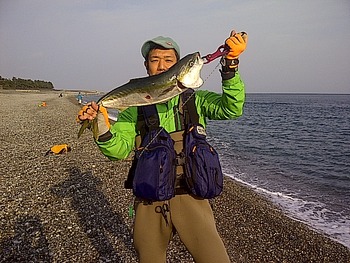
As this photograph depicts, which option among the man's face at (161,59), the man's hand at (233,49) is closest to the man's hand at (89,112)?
the man's face at (161,59)

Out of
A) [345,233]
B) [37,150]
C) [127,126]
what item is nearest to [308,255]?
[345,233]

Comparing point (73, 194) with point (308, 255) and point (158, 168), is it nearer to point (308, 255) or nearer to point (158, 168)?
point (308, 255)

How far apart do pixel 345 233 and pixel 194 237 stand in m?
6.95

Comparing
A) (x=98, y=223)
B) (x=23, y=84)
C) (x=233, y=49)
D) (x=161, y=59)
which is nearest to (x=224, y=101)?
(x=233, y=49)

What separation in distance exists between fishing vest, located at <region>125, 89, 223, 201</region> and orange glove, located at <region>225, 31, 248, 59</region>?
540 mm

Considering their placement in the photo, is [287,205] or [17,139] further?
[17,139]

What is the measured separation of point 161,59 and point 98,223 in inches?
188

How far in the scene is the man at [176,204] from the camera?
9.75ft

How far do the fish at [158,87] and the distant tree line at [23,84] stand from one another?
368 feet

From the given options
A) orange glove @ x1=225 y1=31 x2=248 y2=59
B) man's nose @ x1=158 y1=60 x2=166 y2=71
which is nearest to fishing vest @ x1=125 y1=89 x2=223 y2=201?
man's nose @ x1=158 y1=60 x2=166 y2=71

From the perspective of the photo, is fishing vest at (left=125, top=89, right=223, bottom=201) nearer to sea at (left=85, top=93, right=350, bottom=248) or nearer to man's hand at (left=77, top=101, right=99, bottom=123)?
man's hand at (left=77, top=101, right=99, bottom=123)

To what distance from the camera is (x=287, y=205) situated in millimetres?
10578

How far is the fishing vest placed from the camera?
9.81 feet

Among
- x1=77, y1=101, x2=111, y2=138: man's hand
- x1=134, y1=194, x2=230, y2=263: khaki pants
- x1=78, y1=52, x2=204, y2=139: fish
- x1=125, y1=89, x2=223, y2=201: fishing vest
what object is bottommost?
x1=134, y1=194, x2=230, y2=263: khaki pants
